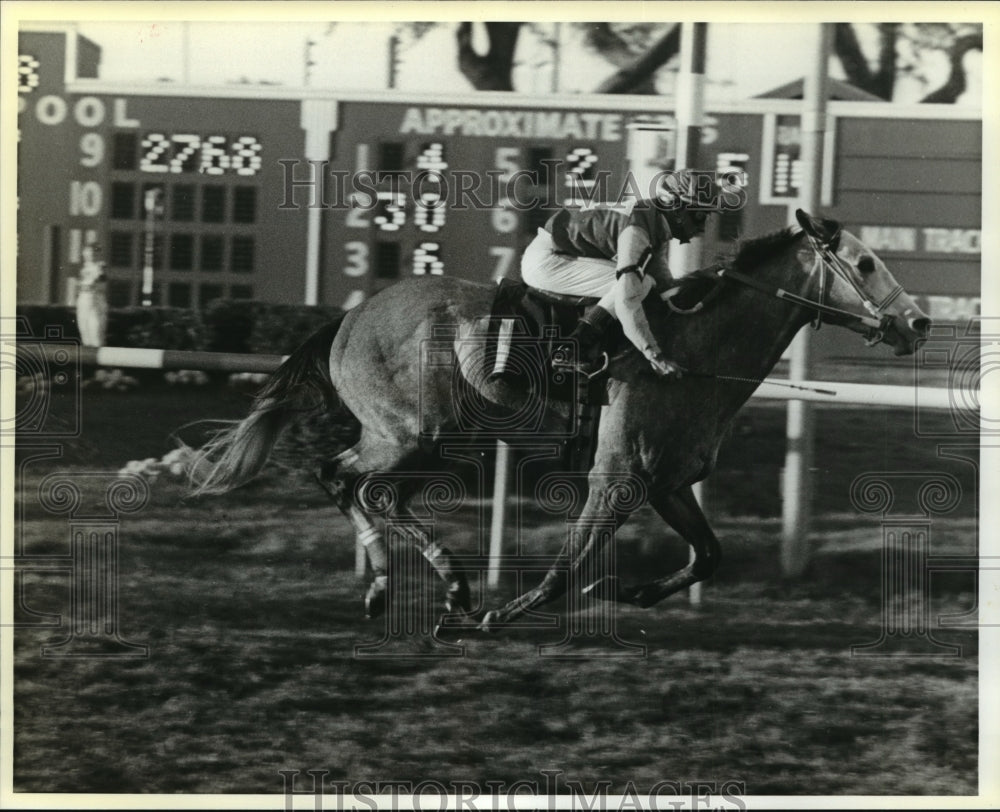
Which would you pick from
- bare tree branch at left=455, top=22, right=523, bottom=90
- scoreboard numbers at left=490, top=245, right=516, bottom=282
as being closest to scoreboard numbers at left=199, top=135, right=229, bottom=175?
bare tree branch at left=455, top=22, right=523, bottom=90

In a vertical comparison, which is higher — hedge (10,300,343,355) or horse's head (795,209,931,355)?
horse's head (795,209,931,355)

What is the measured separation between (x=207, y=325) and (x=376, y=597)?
1.28 m

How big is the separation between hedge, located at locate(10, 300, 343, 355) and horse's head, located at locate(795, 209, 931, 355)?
77.3 inches

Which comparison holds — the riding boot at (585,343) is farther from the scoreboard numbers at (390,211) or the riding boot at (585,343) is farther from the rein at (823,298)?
the scoreboard numbers at (390,211)

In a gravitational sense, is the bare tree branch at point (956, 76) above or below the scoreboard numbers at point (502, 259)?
above

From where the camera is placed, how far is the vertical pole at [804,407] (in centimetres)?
546

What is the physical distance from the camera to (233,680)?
18.2 feet

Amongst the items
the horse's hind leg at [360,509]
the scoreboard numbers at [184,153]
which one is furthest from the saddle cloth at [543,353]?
the scoreboard numbers at [184,153]

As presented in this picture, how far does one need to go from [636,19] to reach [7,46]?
249 cm

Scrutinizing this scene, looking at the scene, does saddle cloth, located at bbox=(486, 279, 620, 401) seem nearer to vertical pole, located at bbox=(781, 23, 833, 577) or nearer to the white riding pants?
the white riding pants

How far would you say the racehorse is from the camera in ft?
17.9

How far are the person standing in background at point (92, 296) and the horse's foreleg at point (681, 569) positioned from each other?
2.22m

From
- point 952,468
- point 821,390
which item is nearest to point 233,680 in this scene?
point 821,390

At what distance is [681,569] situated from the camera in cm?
552
